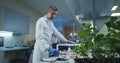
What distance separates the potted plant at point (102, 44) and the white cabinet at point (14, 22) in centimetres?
348

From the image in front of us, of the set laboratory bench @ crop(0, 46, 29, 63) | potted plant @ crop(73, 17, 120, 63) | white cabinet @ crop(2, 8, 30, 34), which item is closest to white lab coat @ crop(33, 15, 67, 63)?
potted plant @ crop(73, 17, 120, 63)

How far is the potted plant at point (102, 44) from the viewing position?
60 cm

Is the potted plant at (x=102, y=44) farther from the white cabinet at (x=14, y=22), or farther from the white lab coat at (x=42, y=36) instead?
the white cabinet at (x=14, y=22)

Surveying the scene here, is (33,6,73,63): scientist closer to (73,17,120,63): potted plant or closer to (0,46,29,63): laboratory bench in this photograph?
(73,17,120,63): potted plant

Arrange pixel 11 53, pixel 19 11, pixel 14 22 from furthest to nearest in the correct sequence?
pixel 19 11 → pixel 11 53 → pixel 14 22

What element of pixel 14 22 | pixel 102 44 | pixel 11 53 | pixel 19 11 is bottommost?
pixel 11 53

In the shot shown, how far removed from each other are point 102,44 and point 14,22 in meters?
3.93

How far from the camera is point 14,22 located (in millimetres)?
4238

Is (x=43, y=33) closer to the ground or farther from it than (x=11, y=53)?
farther from it

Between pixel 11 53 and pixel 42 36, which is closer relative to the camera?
pixel 42 36

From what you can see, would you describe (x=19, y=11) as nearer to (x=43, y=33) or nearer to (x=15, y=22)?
(x=15, y=22)

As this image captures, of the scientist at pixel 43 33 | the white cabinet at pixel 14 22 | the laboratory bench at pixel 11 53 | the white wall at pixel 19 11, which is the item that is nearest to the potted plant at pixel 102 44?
the scientist at pixel 43 33

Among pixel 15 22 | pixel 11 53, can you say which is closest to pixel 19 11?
pixel 15 22

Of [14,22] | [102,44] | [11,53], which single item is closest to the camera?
[102,44]
